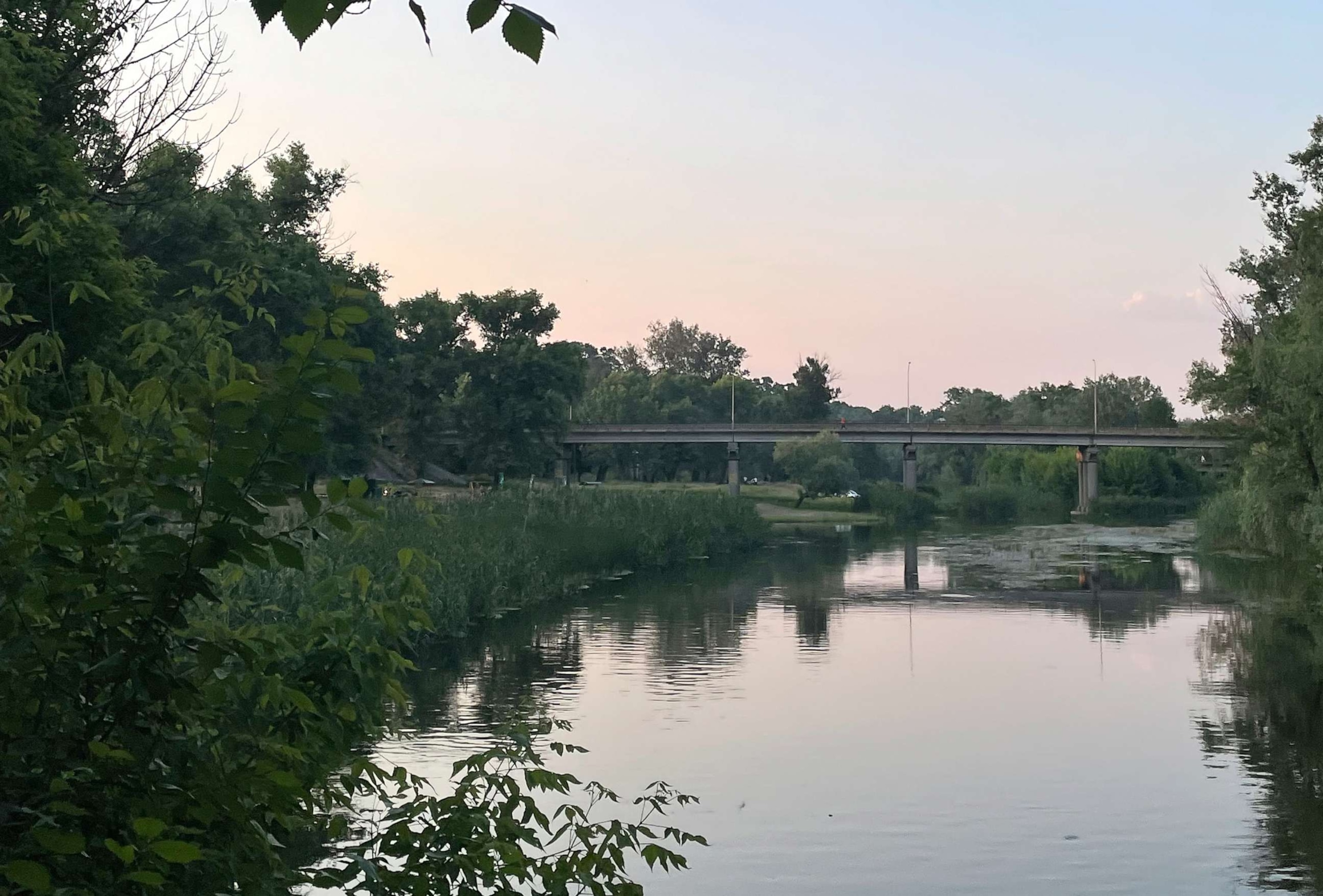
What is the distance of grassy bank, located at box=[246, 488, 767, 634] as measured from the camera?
25562mm

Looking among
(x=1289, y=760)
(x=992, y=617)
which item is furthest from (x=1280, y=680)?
(x=992, y=617)

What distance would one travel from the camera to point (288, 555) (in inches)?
166

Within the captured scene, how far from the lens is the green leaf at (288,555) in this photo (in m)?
4.17

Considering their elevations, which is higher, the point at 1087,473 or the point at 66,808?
the point at 1087,473

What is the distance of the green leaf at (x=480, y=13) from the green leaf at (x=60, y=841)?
7.70 feet

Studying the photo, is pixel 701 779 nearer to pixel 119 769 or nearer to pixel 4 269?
pixel 4 269

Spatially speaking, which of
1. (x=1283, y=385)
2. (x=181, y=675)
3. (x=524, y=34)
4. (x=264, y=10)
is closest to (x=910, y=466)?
(x=1283, y=385)

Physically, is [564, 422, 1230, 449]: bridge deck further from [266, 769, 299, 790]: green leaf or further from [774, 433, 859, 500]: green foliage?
[266, 769, 299, 790]: green leaf

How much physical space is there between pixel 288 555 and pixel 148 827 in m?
0.81

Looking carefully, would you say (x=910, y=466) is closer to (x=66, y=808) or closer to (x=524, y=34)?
(x=66, y=808)

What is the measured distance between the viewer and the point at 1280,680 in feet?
73.4

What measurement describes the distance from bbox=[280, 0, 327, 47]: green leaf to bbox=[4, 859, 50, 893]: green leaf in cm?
215

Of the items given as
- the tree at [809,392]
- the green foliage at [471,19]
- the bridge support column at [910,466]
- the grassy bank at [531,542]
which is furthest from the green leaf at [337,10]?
the tree at [809,392]

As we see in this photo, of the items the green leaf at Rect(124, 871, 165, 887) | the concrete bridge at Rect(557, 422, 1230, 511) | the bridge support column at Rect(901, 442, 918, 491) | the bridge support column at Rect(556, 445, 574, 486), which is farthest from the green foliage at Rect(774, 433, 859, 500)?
the green leaf at Rect(124, 871, 165, 887)
